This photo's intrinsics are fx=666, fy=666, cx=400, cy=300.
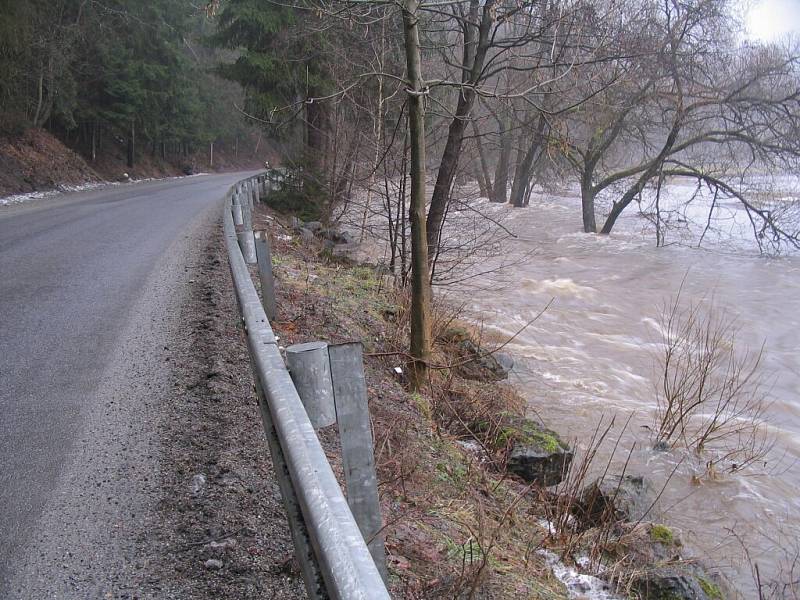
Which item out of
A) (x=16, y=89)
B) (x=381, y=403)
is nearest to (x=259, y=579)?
(x=381, y=403)

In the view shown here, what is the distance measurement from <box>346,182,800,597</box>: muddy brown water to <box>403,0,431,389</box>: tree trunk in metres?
2.00

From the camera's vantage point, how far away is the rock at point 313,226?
16059 mm

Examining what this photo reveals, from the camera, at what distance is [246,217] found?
22.2 ft

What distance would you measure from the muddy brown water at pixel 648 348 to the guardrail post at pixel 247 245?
390 centimetres

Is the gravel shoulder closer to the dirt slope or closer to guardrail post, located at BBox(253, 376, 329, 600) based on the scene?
guardrail post, located at BBox(253, 376, 329, 600)

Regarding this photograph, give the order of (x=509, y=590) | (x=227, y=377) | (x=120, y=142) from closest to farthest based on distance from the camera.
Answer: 1. (x=509, y=590)
2. (x=227, y=377)
3. (x=120, y=142)

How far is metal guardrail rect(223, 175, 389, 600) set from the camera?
134cm

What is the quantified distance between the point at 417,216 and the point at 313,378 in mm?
4420

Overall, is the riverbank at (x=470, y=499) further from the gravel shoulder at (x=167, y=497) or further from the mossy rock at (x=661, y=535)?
the gravel shoulder at (x=167, y=497)

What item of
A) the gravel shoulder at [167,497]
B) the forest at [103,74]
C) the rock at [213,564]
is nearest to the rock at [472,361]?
the gravel shoulder at [167,497]

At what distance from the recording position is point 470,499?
4.73 m

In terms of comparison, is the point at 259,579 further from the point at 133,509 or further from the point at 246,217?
the point at 246,217

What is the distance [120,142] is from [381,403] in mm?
39039

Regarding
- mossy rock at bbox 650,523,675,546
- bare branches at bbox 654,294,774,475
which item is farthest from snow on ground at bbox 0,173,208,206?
mossy rock at bbox 650,523,675,546
